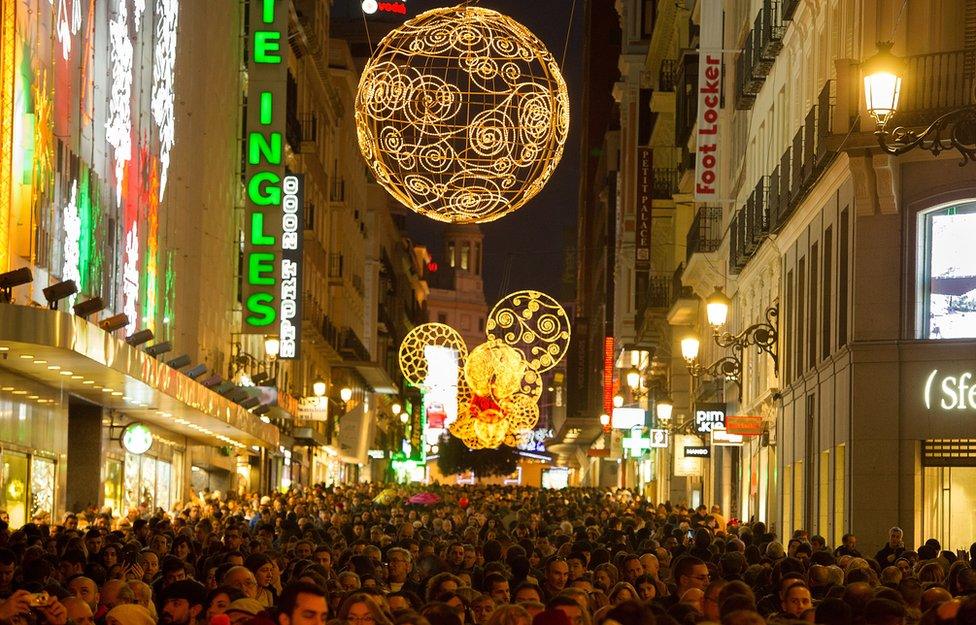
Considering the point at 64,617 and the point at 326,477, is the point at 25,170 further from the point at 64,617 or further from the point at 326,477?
the point at 326,477

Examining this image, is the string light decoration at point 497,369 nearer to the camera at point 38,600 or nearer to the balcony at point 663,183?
the balcony at point 663,183

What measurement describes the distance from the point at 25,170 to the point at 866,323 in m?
11.3

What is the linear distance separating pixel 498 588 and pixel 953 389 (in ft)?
44.9

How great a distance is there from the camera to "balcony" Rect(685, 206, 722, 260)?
4506 centimetres

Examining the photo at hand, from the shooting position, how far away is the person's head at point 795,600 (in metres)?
11.6

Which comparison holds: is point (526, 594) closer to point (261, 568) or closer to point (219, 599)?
point (219, 599)

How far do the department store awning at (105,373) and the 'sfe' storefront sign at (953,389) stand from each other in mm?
10460

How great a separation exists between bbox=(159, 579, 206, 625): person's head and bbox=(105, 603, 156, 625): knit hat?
2.77ft

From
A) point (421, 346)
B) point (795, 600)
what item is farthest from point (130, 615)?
point (421, 346)

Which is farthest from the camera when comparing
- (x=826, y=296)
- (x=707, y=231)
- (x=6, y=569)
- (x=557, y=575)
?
(x=707, y=231)

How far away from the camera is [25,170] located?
1016 inches

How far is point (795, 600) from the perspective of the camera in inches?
459

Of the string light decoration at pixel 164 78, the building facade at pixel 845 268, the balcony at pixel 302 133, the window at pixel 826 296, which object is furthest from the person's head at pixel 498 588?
the balcony at pixel 302 133

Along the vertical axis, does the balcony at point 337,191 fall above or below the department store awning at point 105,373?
above
